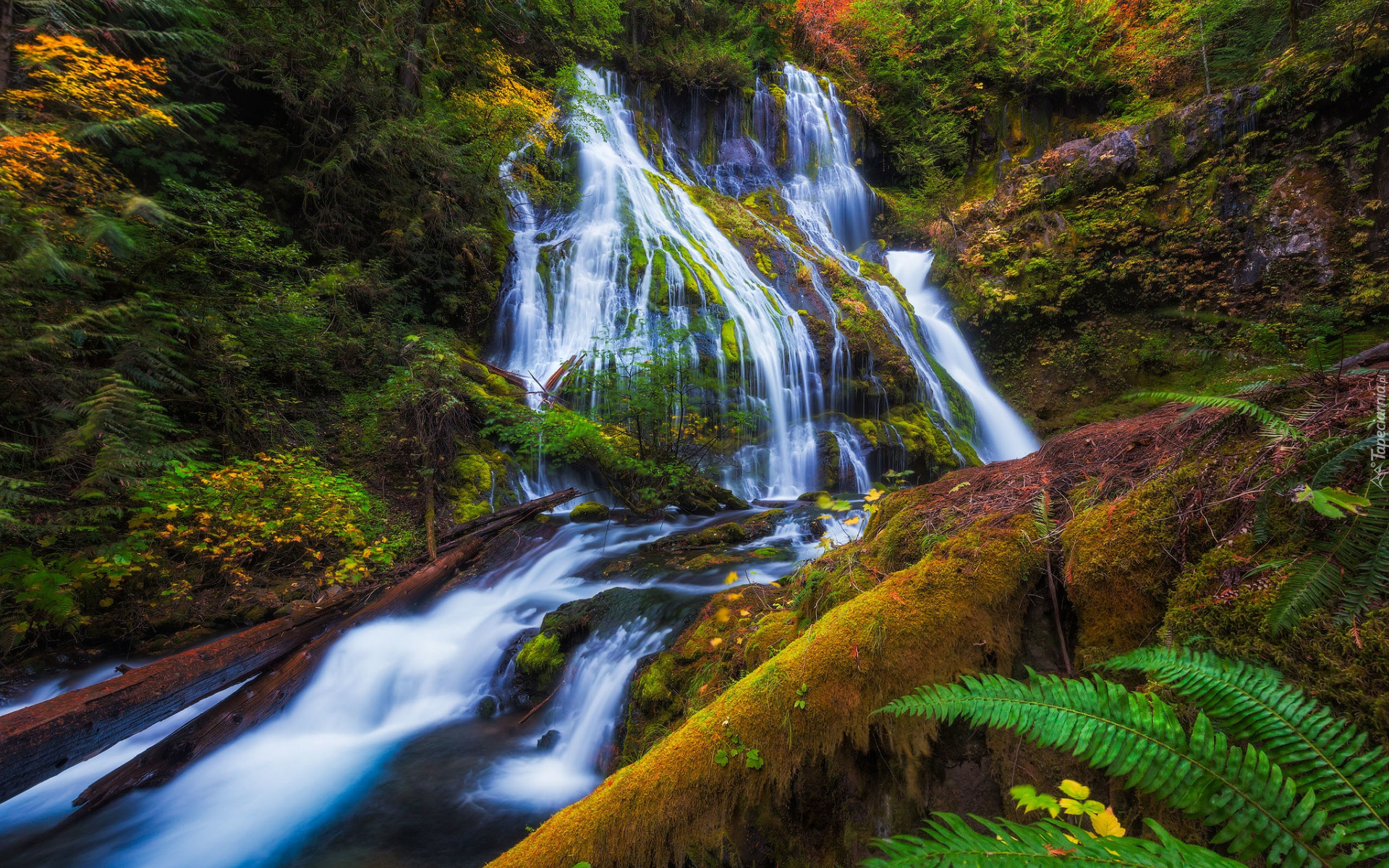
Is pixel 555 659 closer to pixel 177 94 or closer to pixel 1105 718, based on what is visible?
pixel 1105 718

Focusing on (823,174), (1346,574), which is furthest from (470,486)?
(823,174)

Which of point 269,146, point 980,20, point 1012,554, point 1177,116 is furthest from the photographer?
point 980,20

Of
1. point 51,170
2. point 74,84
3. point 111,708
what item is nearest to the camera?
point 111,708

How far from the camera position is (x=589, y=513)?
7770 mm

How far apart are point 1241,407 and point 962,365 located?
13.7 meters

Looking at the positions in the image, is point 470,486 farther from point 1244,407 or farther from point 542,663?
point 1244,407

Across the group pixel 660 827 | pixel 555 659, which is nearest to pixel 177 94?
pixel 555 659

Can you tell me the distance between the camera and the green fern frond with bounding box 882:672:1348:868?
Result: 3.03 feet

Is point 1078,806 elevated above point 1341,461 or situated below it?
below

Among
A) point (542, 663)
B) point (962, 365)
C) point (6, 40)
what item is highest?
point (6, 40)

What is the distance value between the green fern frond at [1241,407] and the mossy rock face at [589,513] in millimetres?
6832

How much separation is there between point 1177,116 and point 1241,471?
52.3ft

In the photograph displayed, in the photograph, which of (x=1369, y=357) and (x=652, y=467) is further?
(x=652, y=467)

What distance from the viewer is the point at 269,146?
8.22m
